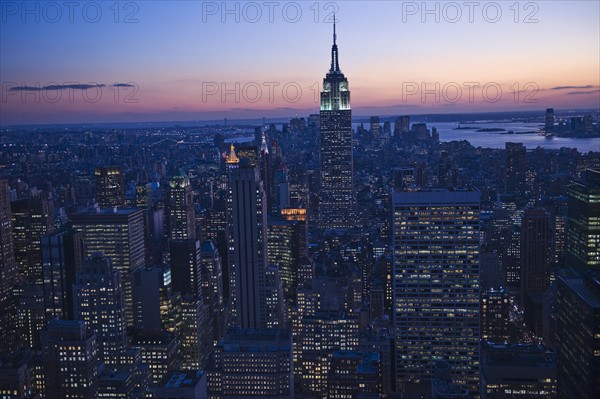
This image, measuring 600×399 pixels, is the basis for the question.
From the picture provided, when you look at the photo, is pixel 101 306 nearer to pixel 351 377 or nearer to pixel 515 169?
pixel 351 377

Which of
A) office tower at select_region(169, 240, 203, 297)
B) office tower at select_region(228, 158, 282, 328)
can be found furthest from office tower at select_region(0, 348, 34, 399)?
office tower at select_region(169, 240, 203, 297)

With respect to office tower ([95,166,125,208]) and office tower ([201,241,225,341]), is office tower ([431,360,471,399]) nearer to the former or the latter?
office tower ([201,241,225,341])

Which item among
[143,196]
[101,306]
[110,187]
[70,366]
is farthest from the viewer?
[143,196]

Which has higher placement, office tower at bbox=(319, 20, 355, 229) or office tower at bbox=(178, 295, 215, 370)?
office tower at bbox=(319, 20, 355, 229)

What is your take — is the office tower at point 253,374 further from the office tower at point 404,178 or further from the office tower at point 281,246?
the office tower at point 404,178

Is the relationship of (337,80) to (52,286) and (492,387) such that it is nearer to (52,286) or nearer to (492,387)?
(52,286)

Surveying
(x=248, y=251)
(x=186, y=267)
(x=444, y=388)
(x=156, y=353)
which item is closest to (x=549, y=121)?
(x=248, y=251)

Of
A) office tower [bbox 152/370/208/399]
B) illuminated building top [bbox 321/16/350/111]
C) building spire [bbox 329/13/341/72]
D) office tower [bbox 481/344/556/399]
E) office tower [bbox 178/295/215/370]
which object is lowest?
office tower [bbox 178/295/215/370]
